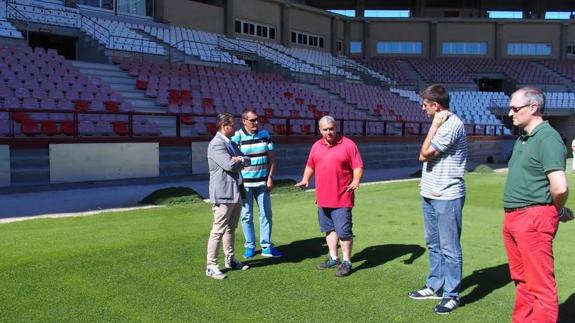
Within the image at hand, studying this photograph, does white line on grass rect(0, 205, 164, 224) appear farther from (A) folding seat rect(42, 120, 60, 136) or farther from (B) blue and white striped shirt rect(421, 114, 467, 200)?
(B) blue and white striped shirt rect(421, 114, 467, 200)

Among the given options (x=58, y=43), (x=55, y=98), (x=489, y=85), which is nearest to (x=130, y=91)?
(x=55, y=98)

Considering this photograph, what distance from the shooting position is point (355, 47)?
5294cm

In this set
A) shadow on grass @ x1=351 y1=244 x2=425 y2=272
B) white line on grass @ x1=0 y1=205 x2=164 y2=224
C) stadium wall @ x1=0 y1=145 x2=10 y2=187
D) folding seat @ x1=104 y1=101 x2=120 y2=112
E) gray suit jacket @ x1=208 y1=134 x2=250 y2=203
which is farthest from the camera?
folding seat @ x1=104 y1=101 x2=120 y2=112

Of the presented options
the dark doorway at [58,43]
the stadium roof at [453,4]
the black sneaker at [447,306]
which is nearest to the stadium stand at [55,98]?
the dark doorway at [58,43]

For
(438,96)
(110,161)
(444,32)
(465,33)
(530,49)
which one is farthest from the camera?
(530,49)

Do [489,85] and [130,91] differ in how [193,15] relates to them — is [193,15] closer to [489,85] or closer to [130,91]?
[130,91]

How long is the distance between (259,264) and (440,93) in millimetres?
3032

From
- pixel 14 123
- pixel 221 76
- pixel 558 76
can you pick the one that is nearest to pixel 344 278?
pixel 14 123

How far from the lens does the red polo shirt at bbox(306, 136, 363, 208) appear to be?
5582 mm

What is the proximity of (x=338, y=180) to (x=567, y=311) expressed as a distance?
2.49 meters

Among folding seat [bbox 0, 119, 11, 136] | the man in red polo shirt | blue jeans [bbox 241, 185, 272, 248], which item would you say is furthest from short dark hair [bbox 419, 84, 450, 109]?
folding seat [bbox 0, 119, 11, 136]

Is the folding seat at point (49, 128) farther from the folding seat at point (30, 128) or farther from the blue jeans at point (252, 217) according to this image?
the blue jeans at point (252, 217)

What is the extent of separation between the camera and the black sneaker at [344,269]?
564cm

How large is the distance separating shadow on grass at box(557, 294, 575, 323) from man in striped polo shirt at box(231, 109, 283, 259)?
3.25m
